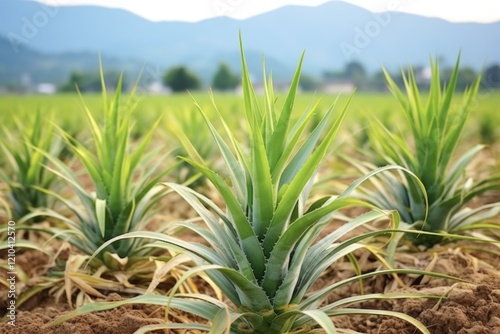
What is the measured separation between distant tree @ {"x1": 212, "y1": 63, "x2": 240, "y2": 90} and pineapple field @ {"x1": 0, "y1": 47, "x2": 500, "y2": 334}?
51978 mm

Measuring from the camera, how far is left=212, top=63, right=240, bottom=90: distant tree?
55625 millimetres

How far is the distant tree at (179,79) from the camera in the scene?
44.5 metres

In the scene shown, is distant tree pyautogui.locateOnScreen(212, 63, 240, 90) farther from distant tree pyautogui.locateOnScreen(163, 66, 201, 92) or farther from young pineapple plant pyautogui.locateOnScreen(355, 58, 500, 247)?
young pineapple plant pyautogui.locateOnScreen(355, 58, 500, 247)

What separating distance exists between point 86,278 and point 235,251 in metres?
1.12

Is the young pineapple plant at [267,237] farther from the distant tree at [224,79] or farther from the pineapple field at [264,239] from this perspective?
the distant tree at [224,79]

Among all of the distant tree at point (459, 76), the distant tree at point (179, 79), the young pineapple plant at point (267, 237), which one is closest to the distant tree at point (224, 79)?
the distant tree at point (179, 79)

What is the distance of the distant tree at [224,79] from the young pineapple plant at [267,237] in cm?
5308

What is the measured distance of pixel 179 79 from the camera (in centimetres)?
4488

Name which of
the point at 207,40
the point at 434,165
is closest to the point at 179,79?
the point at 434,165

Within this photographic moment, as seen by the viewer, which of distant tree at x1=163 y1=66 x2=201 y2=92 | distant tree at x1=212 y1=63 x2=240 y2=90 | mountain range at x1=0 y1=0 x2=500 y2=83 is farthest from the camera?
distant tree at x1=212 y1=63 x2=240 y2=90

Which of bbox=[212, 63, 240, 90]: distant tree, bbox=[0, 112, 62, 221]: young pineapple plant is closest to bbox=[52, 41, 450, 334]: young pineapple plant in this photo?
bbox=[0, 112, 62, 221]: young pineapple plant

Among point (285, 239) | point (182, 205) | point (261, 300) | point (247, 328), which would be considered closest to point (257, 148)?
point (285, 239)

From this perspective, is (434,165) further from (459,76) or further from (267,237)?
(459,76)

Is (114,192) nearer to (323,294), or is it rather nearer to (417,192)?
(323,294)
